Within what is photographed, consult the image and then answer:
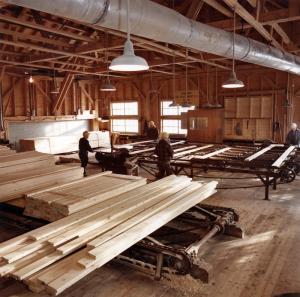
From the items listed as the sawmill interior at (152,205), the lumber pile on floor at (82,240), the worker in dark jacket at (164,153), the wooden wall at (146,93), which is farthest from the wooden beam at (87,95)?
the lumber pile on floor at (82,240)

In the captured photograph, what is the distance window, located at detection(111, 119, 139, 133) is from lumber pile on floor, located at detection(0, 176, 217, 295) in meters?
13.2

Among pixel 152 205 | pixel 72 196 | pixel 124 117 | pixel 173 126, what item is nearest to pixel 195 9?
pixel 152 205

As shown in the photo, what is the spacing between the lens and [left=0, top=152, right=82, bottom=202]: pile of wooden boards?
4.90 meters

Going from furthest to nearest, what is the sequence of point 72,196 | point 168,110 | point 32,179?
1. point 168,110
2. point 32,179
3. point 72,196

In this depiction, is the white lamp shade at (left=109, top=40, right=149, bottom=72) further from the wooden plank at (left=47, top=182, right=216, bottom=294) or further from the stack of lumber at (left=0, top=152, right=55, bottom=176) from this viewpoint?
the stack of lumber at (left=0, top=152, right=55, bottom=176)

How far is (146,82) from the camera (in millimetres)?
16844

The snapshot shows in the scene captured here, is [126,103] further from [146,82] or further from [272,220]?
[272,220]

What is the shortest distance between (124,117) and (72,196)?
1378 cm

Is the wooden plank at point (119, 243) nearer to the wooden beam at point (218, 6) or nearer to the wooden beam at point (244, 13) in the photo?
A: the wooden beam at point (244, 13)

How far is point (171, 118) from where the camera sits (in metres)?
16.4

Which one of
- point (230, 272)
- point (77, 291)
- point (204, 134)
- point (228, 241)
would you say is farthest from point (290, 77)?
point (77, 291)

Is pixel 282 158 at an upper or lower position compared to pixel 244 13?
lower

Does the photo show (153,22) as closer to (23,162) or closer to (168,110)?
(23,162)

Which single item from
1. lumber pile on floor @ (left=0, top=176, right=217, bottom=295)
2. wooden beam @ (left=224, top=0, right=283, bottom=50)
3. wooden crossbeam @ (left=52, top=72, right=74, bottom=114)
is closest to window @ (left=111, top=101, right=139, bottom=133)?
wooden crossbeam @ (left=52, top=72, right=74, bottom=114)
